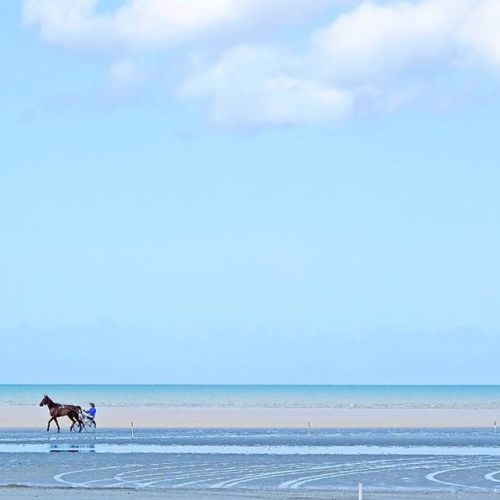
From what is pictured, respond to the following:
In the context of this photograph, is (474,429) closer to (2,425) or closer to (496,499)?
(2,425)

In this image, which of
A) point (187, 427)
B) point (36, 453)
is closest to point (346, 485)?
point (36, 453)

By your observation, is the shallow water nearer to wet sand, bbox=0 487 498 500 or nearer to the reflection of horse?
the reflection of horse

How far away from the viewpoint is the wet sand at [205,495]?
2892 centimetres

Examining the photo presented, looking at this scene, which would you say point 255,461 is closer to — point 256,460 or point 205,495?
point 256,460

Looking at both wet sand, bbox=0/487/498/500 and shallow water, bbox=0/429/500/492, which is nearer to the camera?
wet sand, bbox=0/487/498/500

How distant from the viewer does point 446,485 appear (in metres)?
33.0

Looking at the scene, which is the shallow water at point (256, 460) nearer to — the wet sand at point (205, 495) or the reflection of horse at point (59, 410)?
the reflection of horse at point (59, 410)

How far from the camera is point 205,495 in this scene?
29828 mm

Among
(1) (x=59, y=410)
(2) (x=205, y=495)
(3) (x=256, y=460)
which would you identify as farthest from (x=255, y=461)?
(1) (x=59, y=410)

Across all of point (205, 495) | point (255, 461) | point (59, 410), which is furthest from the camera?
point (59, 410)

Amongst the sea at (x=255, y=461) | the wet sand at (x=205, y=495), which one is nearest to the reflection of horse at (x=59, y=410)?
the sea at (x=255, y=461)

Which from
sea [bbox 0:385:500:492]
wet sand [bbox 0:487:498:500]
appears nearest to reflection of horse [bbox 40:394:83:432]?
sea [bbox 0:385:500:492]

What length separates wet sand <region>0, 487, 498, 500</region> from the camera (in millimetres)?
28922

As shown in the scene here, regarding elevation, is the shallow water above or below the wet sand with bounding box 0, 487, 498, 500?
above
